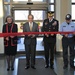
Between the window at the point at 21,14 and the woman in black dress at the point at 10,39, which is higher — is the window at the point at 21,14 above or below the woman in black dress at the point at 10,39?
above

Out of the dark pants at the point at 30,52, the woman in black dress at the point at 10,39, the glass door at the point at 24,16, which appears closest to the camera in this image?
the woman in black dress at the point at 10,39

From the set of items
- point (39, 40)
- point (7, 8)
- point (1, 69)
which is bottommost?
point (1, 69)

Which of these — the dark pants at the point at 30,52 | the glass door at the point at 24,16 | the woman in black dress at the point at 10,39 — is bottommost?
the dark pants at the point at 30,52

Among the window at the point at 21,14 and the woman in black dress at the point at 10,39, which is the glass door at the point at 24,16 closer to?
the window at the point at 21,14

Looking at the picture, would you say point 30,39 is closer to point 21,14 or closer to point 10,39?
point 10,39

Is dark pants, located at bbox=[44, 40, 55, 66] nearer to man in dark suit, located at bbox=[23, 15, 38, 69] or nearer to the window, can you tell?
man in dark suit, located at bbox=[23, 15, 38, 69]

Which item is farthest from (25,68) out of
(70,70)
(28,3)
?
(28,3)

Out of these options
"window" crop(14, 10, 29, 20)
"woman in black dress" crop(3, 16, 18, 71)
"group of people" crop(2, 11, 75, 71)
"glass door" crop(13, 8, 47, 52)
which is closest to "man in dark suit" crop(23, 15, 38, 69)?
"group of people" crop(2, 11, 75, 71)

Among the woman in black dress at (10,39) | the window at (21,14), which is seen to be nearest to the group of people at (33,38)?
the woman in black dress at (10,39)

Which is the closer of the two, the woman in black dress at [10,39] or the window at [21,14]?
the woman in black dress at [10,39]

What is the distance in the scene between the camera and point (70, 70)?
292 inches

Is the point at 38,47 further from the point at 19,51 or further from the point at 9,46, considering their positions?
the point at 9,46

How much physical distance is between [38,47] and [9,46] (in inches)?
133

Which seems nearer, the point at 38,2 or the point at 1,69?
the point at 1,69
